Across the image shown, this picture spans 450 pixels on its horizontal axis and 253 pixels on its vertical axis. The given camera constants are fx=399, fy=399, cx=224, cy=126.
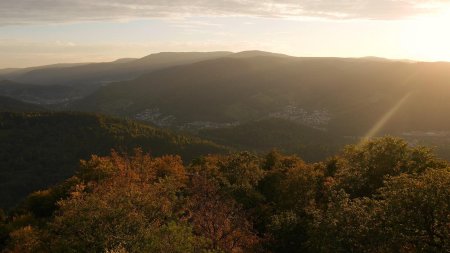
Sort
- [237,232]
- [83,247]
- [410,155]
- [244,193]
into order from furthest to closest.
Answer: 1. [244,193]
2. [410,155]
3. [237,232]
4. [83,247]

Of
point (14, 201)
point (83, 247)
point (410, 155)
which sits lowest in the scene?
point (14, 201)

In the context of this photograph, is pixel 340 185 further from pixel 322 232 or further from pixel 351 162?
pixel 322 232

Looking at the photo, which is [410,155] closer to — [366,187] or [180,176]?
[366,187]

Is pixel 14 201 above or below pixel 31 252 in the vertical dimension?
below

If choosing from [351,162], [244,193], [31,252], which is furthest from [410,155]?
[31,252]

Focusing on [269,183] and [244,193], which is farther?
[269,183]

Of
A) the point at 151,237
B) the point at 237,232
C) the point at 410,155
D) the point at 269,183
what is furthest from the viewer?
the point at 269,183
